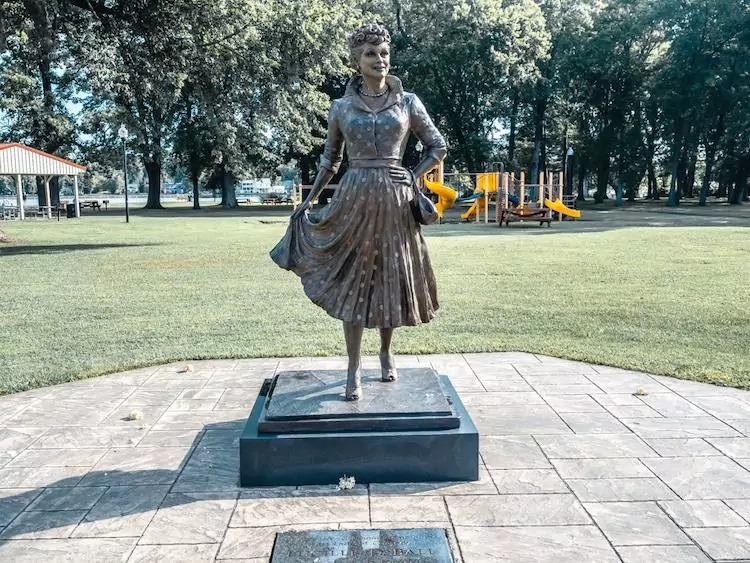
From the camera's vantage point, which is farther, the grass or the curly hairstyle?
the grass

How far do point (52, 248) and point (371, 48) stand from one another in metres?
16.0

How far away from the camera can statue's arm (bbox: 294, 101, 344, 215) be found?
3957mm

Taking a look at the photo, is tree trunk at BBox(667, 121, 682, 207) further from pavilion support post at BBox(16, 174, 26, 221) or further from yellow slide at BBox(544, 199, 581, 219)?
pavilion support post at BBox(16, 174, 26, 221)

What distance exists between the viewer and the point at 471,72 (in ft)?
123

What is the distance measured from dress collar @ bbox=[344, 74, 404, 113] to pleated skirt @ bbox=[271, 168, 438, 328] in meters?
0.37

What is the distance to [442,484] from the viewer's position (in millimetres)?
3793

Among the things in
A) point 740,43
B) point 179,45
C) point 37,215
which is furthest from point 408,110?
point 740,43

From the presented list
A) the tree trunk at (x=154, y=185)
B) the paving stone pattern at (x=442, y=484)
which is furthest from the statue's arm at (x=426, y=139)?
the tree trunk at (x=154, y=185)

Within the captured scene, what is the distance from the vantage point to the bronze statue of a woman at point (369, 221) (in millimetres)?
3797

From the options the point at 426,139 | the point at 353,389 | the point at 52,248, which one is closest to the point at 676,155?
the point at 52,248

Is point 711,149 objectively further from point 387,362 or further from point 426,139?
point 387,362

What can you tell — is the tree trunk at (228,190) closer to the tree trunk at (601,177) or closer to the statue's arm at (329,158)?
the tree trunk at (601,177)

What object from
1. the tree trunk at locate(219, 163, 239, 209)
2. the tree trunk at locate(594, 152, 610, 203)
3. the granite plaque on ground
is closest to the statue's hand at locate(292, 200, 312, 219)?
the granite plaque on ground

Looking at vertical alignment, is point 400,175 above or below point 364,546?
above
